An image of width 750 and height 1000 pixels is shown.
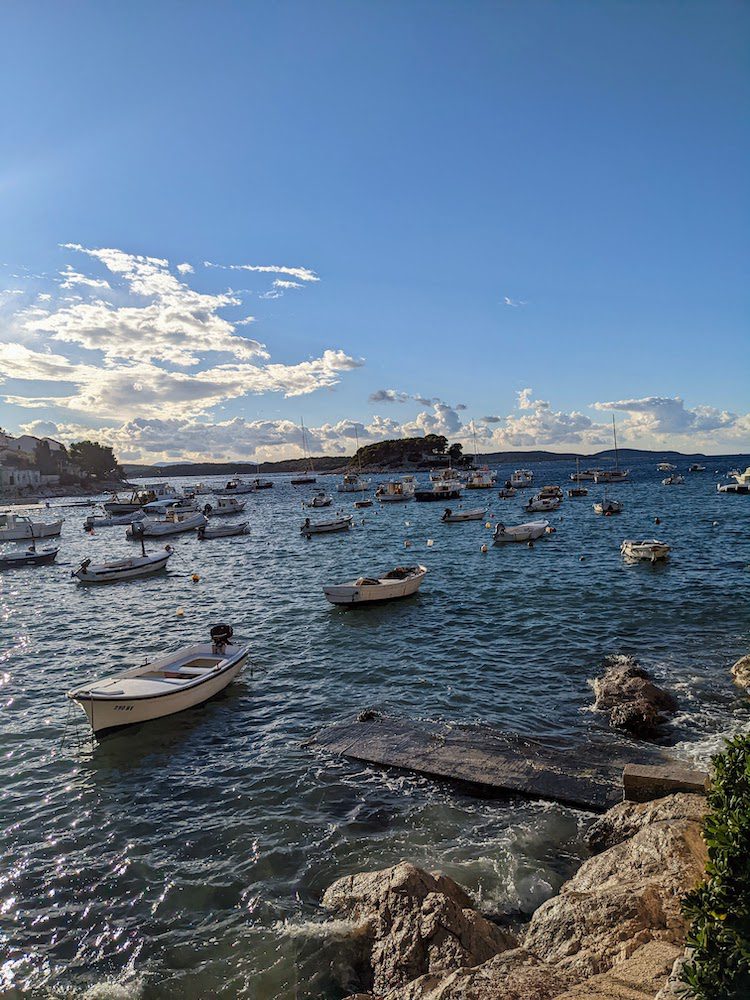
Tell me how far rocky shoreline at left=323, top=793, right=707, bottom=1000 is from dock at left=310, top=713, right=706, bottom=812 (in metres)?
2.02

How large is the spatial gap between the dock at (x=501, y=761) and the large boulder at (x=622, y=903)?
2.25 meters

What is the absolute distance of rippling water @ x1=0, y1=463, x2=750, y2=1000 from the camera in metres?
8.75

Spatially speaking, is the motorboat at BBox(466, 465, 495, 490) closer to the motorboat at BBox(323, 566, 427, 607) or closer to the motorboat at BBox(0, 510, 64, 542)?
the motorboat at BBox(0, 510, 64, 542)

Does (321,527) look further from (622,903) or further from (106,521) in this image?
(622,903)

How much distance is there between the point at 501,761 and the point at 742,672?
29.6ft

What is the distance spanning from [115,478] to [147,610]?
598ft

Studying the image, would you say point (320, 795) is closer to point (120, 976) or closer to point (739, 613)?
point (120, 976)

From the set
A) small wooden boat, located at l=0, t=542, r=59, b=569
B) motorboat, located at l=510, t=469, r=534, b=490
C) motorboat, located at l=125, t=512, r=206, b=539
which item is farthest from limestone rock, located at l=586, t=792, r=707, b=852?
motorboat, located at l=510, t=469, r=534, b=490

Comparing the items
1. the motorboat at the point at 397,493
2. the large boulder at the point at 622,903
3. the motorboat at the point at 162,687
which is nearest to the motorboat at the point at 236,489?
the motorboat at the point at 397,493

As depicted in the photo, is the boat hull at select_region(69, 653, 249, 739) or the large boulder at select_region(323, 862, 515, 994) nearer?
the large boulder at select_region(323, 862, 515, 994)

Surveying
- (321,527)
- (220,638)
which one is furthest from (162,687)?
(321,527)

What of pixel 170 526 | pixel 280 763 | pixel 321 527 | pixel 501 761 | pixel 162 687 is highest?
pixel 170 526

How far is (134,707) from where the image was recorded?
1547 cm

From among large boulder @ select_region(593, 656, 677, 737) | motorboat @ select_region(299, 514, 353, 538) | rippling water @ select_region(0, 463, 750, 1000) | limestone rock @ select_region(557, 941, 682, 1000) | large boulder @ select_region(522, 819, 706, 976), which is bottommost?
rippling water @ select_region(0, 463, 750, 1000)
